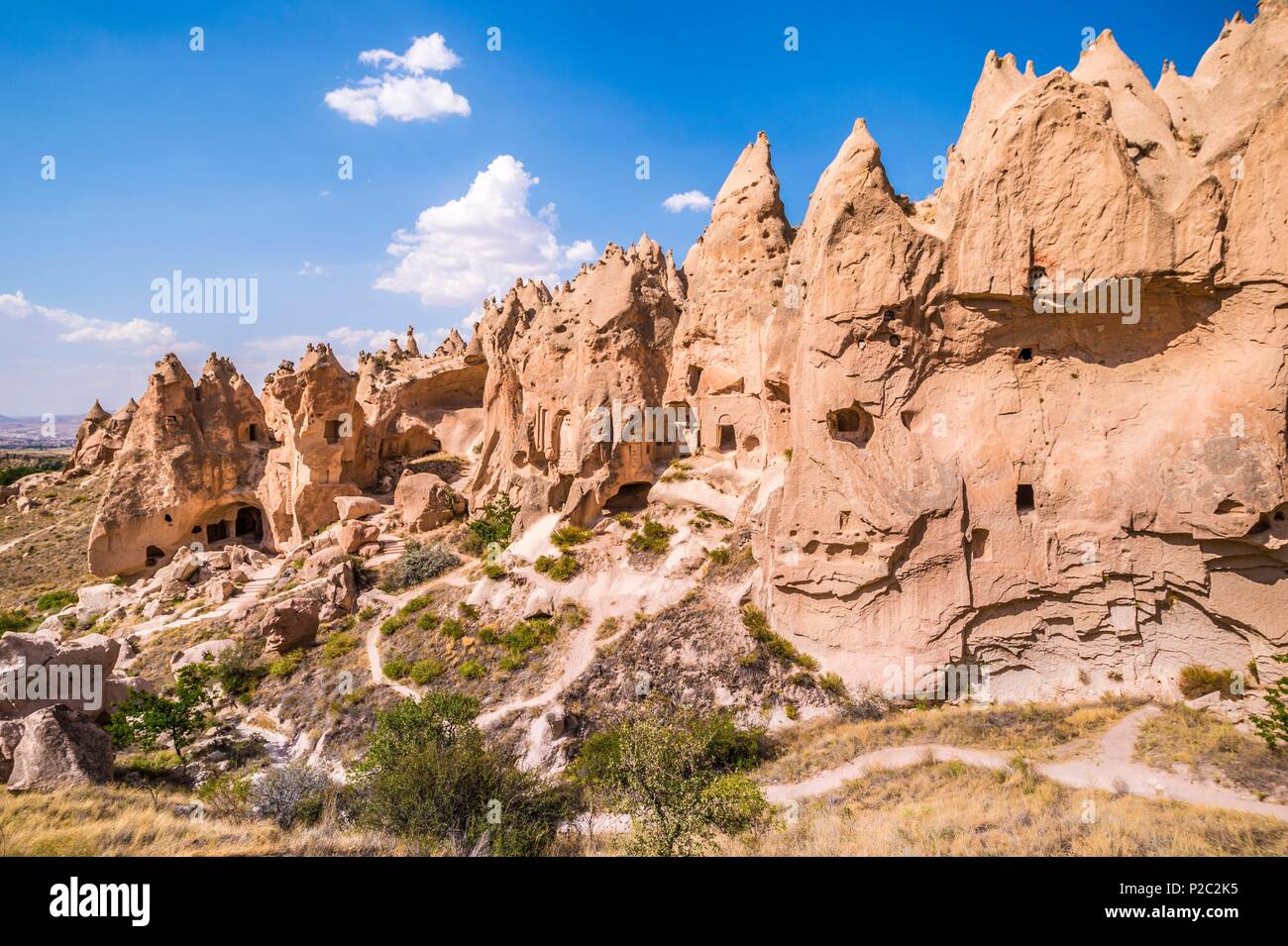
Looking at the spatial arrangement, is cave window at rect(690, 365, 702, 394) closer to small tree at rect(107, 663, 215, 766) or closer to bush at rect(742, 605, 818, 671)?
bush at rect(742, 605, 818, 671)

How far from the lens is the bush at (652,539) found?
2533 centimetres

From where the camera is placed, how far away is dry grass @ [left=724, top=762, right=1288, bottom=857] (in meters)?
9.38

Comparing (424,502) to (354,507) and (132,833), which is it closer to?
(354,507)

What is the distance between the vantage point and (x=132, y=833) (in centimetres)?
898

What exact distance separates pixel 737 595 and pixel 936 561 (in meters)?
6.79

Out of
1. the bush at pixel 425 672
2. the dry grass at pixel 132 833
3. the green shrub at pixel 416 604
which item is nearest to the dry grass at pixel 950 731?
the dry grass at pixel 132 833

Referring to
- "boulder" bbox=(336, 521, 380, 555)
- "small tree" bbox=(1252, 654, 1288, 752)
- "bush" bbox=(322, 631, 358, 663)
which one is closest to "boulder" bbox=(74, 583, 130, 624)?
"boulder" bbox=(336, 521, 380, 555)

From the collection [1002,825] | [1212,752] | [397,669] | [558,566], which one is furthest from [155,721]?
[1212,752]

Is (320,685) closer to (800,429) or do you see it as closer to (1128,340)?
(800,429)

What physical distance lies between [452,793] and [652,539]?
45.3 feet

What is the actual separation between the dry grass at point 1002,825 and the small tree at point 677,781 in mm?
695

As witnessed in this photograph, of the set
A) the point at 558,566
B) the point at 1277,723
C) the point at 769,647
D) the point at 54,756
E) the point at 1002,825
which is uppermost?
the point at 558,566

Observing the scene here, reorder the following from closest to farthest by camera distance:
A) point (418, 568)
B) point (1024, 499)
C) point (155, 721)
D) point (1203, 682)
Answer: point (1203, 682) < point (155, 721) < point (1024, 499) < point (418, 568)
